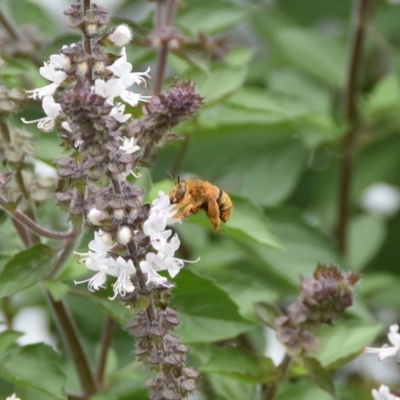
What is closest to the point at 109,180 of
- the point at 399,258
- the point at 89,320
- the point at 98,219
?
the point at 98,219

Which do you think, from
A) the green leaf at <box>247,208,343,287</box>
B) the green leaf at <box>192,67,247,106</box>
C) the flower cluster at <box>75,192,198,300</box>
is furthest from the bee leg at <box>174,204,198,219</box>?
the green leaf at <box>247,208,343,287</box>

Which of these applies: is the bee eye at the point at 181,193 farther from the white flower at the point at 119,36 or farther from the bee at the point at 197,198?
the white flower at the point at 119,36

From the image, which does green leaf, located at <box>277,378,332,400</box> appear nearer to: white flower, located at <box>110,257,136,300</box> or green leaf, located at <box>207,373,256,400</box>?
green leaf, located at <box>207,373,256,400</box>

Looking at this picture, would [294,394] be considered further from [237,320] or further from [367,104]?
[367,104]

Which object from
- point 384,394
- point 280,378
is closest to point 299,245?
point 280,378

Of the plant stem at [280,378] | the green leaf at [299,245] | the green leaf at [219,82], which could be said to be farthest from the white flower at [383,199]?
the plant stem at [280,378]

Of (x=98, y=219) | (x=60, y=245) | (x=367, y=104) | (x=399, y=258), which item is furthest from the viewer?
(x=399, y=258)
